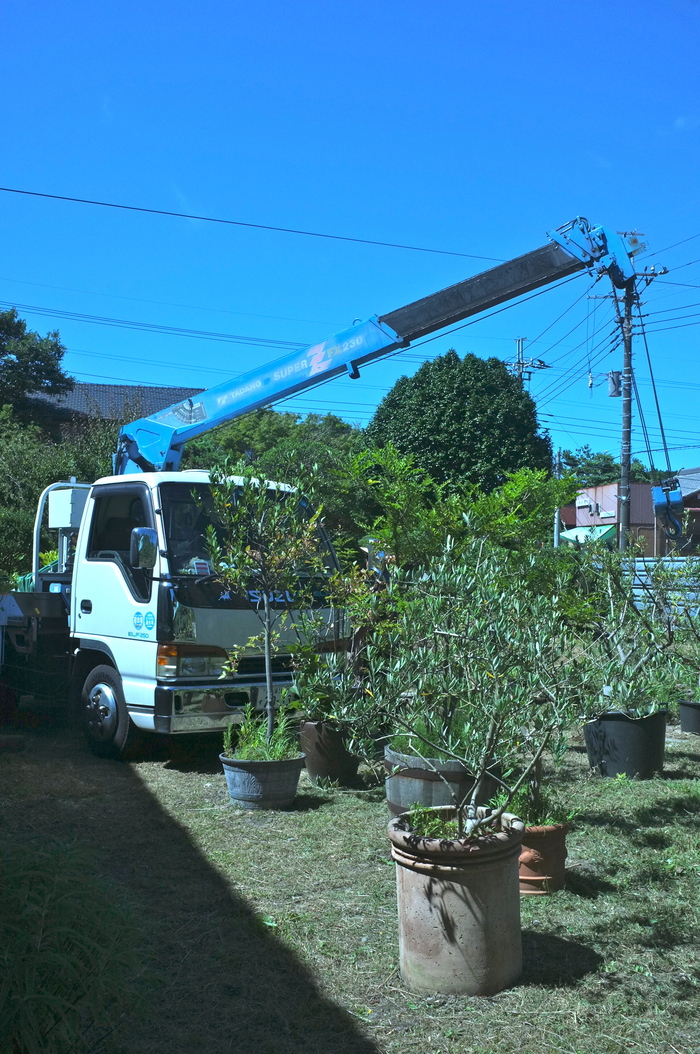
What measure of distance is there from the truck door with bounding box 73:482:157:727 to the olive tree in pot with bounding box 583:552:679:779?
350 cm

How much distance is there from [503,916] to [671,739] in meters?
6.59

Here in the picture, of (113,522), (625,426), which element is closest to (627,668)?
(113,522)

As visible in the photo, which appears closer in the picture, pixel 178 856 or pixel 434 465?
pixel 178 856

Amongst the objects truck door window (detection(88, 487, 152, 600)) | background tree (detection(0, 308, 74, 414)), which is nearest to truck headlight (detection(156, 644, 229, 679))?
truck door window (detection(88, 487, 152, 600))

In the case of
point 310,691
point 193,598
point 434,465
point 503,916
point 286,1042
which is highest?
point 434,465

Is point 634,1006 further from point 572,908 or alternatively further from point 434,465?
point 434,465

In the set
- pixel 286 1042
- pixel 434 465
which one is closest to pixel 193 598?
pixel 286 1042

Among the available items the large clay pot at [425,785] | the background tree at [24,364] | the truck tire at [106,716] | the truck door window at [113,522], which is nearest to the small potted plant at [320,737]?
the large clay pot at [425,785]

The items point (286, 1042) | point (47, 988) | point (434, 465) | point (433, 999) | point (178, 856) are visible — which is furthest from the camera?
point (434, 465)

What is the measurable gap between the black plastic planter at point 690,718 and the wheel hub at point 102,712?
6.15 m

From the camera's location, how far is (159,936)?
3.96 meters

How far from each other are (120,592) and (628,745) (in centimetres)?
444

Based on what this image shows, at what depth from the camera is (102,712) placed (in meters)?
7.41

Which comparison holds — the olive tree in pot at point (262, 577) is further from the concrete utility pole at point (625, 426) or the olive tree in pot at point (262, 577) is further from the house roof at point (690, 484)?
the house roof at point (690, 484)
